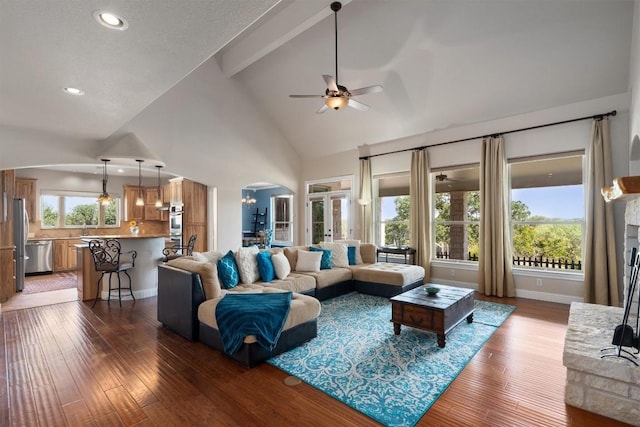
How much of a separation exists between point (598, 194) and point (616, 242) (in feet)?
2.44

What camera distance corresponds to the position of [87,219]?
8.82 metres

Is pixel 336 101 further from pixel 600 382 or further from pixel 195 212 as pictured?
pixel 195 212

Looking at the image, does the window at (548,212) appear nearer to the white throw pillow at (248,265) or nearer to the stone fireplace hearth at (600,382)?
the stone fireplace hearth at (600,382)

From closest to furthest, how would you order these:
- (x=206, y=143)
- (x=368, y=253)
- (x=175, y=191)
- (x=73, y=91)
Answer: (x=73, y=91)
(x=368, y=253)
(x=206, y=143)
(x=175, y=191)

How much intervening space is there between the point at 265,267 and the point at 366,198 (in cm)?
356

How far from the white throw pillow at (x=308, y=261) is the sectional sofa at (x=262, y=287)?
0.05ft

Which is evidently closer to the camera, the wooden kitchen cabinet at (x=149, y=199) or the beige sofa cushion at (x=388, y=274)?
the beige sofa cushion at (x=388, y=274)

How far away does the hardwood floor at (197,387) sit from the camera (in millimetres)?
2117

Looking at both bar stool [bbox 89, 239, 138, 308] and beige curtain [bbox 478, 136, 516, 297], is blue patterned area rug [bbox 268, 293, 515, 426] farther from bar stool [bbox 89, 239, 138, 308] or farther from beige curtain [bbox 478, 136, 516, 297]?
bar stool [bbox 89, 239, 138, 308]

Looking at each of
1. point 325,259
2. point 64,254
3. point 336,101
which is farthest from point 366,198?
point 64,254

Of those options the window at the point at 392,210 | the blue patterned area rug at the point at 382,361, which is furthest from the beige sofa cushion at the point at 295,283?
the window at the point at 392,210

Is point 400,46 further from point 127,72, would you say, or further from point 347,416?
point 347,416

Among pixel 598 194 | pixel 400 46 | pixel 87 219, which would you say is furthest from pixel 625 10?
pixel 87 219

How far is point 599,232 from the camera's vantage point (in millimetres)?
4527
